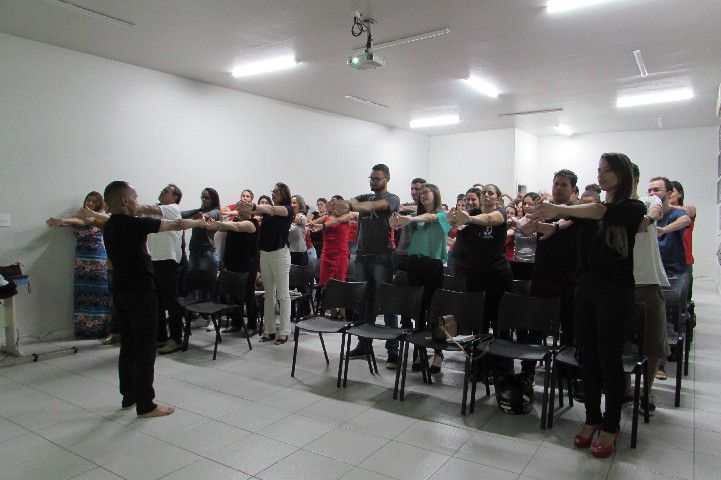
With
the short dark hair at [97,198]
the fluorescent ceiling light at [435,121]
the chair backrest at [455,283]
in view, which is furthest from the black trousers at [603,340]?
the fluorescent ceiling light at [435,121]

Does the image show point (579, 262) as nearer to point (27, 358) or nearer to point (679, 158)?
point (27, 358)

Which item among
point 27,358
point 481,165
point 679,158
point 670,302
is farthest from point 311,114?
point 679,158

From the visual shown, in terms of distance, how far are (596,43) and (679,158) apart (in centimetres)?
741

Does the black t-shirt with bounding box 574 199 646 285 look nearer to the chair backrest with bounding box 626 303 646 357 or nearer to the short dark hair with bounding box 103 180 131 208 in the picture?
the chair backrest with bounding box 626 303 646 357

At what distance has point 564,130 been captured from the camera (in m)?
11.5

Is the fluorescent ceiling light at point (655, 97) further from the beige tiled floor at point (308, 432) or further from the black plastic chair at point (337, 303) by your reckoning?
the black plastic chair at point (337, 303)

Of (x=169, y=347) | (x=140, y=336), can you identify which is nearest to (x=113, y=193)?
(x=140, y=336)

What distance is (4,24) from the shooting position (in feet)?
15.8

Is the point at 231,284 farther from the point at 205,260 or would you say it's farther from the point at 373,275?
the point at 373,275

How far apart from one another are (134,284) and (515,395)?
2.68 metres

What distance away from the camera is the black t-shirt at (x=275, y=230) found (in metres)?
5.04

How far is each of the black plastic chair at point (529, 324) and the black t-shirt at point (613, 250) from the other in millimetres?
641

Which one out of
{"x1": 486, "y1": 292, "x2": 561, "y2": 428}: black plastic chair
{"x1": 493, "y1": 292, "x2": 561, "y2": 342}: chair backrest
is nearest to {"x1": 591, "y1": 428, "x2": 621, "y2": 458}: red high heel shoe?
{"x1": 486, "y1": 292, "x2": 561, "y2": 428}: black plastic chair

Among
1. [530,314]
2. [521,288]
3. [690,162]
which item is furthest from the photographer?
[690,162]
